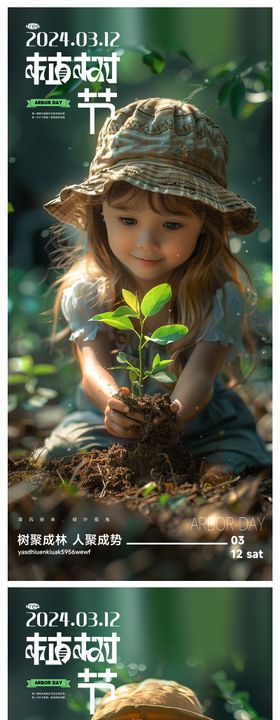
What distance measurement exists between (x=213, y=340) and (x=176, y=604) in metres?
0.51

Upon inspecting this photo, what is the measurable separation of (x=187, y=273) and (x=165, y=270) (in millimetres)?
43

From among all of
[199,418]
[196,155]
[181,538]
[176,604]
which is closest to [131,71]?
[196,155]

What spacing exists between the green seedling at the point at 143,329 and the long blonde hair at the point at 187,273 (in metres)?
0.03

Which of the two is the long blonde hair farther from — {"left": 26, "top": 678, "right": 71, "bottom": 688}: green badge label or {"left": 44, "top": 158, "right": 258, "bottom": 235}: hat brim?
{"left": 26, "top": 678, "right": 71, "bottom": 688}: green badge label

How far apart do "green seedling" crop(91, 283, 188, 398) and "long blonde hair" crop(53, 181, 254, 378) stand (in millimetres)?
27

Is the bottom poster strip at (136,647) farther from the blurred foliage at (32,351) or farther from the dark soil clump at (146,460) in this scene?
the blurred foliage at (32,351)

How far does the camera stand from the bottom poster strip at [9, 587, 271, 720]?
66.7 inches

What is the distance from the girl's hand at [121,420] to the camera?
165 cm

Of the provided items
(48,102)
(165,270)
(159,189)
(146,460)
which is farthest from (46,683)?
(48,102)

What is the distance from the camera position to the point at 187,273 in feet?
5.65

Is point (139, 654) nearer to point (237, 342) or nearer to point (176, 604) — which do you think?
point (176, 604)

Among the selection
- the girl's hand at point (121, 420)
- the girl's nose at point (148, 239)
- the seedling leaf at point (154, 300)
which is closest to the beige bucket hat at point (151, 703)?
the girl's hand at point (121, 420)

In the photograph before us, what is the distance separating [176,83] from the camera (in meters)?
1.73

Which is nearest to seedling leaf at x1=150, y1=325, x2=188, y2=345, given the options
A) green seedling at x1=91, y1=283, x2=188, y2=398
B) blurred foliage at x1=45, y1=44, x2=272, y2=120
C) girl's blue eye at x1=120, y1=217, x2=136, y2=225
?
green seedling at x1=91, y1=283, x2=188, y2=398
